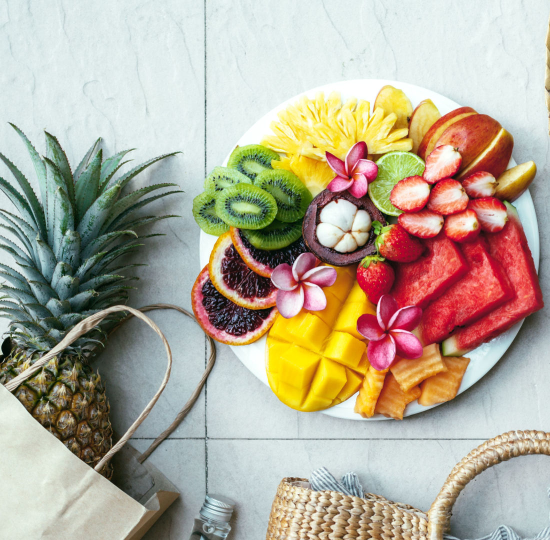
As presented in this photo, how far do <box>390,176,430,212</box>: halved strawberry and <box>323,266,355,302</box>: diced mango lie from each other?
0.29m

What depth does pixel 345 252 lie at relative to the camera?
165 cm

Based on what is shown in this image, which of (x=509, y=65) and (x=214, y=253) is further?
(x=509, y=65)

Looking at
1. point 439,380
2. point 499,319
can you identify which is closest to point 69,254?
point 439,380

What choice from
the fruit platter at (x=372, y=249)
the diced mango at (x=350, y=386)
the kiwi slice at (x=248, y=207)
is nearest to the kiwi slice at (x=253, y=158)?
the fruit platter at (x=372, y=249)

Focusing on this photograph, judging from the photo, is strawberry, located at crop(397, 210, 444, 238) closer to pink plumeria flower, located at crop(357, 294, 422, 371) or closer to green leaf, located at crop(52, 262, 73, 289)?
pink plumeria flower, located at crop(357, 294, 422, 371)

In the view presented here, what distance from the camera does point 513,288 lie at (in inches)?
62.2

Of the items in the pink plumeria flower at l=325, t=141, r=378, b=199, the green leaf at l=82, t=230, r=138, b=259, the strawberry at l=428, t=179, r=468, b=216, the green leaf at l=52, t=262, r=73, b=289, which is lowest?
the green leaf at l=52, t=262, r=73, b=289

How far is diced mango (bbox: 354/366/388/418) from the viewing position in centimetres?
162

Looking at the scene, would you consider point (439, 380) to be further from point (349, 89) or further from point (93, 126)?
point (93, 126)

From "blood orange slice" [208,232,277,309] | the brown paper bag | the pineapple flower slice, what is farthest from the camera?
"blood orange slice" [208,232,277,309]

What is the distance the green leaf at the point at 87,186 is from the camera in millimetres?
1583

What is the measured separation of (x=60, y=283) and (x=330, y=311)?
875 millimetres

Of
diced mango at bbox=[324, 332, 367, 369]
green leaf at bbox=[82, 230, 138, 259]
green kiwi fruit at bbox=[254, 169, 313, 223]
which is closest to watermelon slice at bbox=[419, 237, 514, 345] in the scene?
diced mango at bbox=[324, 332, 367, 369]

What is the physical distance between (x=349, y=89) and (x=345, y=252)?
600mm
